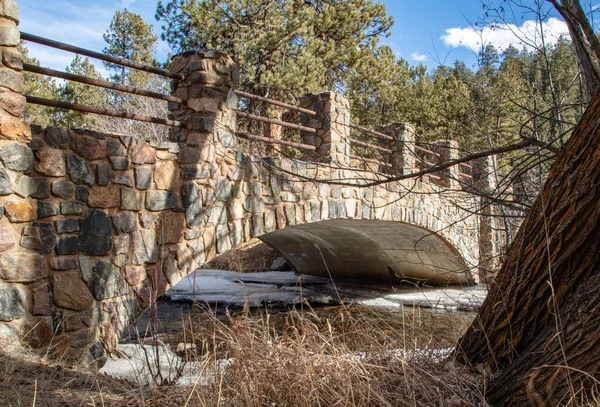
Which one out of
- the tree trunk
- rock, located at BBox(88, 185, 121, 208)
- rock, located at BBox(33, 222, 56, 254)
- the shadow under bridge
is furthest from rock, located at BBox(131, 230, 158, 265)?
the shadow under bridge

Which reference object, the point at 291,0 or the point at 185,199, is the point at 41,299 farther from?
the point at 291,0

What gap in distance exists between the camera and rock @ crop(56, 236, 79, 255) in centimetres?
392

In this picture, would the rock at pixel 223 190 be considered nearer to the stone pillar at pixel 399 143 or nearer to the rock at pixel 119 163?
the rock at pixel 119 163

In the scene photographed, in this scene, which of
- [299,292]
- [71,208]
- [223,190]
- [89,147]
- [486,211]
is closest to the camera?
[71,208]

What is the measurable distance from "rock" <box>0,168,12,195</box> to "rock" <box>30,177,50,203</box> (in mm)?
188

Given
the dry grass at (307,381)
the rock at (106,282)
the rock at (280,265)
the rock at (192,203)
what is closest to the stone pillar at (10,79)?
the rock at (106,282)

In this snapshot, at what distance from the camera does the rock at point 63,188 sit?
391 cm

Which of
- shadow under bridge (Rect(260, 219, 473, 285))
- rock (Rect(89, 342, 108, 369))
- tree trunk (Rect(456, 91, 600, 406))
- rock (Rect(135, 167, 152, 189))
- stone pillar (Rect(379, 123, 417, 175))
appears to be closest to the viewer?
tree trunk (Rect(456, 91, 600, 406))

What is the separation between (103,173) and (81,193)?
9.6 inches

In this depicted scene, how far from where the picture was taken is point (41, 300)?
3781mm

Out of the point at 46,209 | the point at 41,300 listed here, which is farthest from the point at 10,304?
the point at 46,209

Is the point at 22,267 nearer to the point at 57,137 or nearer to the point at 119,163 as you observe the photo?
the point at 57,137

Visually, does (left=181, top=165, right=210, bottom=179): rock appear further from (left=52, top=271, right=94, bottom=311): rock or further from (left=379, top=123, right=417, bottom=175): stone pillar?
(left=379, top=123, right=417, bottom=175): stone pillar

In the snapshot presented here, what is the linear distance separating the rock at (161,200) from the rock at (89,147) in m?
0.57
